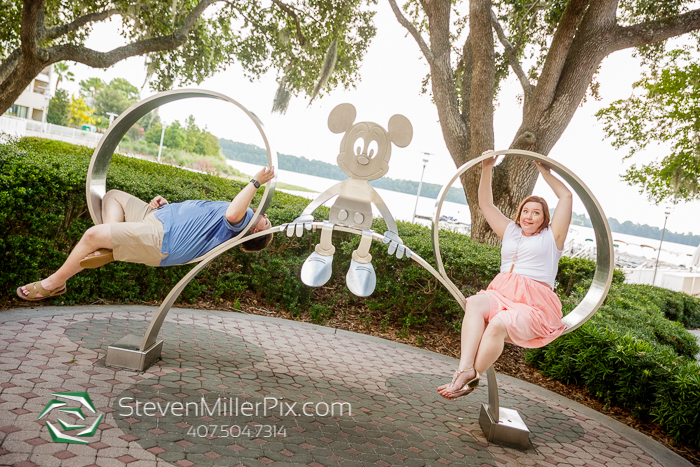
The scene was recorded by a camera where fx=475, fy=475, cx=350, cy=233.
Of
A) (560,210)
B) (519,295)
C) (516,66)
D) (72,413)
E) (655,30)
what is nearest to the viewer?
(72,413)

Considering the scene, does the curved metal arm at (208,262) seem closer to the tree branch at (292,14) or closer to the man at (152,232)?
the man at (152,232)

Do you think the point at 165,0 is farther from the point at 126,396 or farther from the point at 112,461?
the point at 112,461

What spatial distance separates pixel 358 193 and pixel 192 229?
1144 mm

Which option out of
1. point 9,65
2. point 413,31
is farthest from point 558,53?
point 9,65

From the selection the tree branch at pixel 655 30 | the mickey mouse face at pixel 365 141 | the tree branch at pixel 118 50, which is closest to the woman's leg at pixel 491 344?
the mickey mouse face at pixel 365 141

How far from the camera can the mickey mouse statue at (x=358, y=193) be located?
3.14m

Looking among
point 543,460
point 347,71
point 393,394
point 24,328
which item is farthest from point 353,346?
point 347,71

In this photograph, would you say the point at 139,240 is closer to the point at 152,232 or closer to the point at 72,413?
the point at 152,232

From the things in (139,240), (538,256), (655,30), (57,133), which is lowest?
(139,240)

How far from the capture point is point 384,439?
3.12 m

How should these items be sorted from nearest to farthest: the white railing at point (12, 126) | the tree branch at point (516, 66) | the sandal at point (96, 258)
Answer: the sandal at point (96, 258) < the tree branch at point (516, 66) < the white railing at point (12, 126)

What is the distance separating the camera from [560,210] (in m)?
3.12

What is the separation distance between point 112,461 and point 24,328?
206cm

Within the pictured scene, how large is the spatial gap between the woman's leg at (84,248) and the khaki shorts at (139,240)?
46 mm
